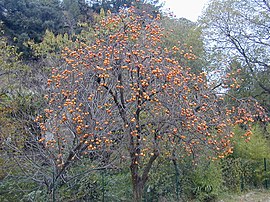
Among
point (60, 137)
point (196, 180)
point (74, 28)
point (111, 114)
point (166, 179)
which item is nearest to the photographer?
point (111, 114)

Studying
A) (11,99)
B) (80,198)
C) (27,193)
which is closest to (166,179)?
(80,198)

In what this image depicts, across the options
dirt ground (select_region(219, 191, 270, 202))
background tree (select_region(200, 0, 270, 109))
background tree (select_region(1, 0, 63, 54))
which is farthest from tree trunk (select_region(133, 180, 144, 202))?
background tree (select_region(1, 0, 63, 54))

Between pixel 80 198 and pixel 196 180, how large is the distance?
11.5ft

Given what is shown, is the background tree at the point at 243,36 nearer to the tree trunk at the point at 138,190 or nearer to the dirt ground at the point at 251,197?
the dirt ground at the point at 251,197

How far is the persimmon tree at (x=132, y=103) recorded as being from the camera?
224 inches

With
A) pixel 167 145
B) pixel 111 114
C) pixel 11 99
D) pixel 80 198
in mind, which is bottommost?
pixel 80 198

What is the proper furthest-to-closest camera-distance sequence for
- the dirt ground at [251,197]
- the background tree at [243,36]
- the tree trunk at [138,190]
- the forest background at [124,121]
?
1. the background tree at [243,36]
2. the dirt ground at [251,197]
3. the tree trunk at [138,190]
4. the forest background at [124,121]

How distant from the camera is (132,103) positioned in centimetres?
607

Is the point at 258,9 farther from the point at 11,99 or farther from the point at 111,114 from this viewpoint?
the point at 111,114

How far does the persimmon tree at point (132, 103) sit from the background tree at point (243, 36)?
9730 millimetres

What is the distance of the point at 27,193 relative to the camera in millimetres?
7762

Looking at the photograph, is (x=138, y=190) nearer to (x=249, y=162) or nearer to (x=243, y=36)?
(x=249, y=162)

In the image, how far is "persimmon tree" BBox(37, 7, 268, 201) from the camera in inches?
224

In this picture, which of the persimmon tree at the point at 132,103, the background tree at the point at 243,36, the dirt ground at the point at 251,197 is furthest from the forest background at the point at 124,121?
the background tree at the point at 243,36
